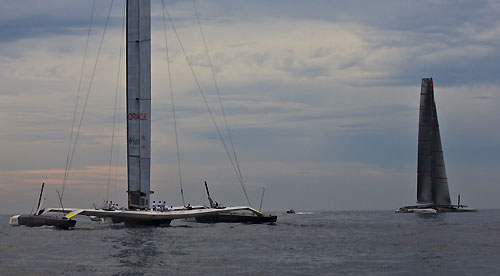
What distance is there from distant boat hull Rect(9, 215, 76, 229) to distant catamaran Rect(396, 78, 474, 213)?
210 ft

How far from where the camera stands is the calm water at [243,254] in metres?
30.2

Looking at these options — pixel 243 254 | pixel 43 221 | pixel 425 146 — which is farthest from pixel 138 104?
pixel 425 146

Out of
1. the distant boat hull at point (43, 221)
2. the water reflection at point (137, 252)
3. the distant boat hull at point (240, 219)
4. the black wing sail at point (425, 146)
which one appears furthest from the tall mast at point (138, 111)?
the black wing sail at point (425, 146)

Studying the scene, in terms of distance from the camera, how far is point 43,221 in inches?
2228

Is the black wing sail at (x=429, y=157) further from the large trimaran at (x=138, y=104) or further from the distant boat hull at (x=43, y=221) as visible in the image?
the distant boat hull at (x=43, y=221)

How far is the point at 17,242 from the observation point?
145 ft

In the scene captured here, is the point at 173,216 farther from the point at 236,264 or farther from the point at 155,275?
the point at 155,275

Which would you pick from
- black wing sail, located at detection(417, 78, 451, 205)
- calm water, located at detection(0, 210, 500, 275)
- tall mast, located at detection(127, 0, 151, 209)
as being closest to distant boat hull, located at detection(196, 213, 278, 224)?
tall mast, located at detection(127, 0, 151, 209)

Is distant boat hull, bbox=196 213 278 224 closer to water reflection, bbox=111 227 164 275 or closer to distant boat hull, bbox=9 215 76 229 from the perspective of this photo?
water reflection, bbox=111 227 164 275

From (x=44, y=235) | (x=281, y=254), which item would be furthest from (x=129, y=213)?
(x=281, y=254)

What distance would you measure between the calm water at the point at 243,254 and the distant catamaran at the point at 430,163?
53.4 metres

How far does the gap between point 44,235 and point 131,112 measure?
47.5ft

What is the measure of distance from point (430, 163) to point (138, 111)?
6057 cm

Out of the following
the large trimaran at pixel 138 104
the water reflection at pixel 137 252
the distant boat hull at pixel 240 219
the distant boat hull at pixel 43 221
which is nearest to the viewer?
A: the water reflection at pixel 137 252
